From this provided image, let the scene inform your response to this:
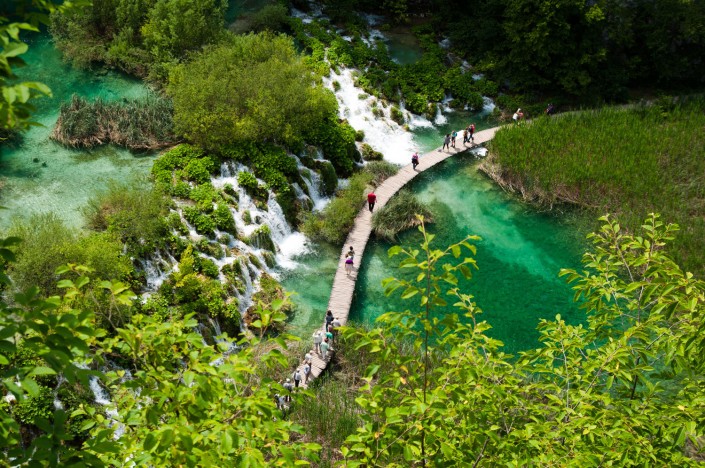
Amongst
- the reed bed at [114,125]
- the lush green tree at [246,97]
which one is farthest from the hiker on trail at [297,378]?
the reed bed at [114,125]

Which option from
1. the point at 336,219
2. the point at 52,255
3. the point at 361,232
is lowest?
the point at 361,232

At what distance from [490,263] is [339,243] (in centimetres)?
554

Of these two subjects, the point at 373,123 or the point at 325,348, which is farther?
the point at 373,123

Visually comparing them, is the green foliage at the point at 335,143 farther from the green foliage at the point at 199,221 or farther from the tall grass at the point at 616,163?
the green foliage at the point at 199,221

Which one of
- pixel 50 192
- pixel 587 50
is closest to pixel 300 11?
pixel 587 50

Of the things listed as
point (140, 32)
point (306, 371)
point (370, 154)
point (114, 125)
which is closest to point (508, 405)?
point (306, 371)

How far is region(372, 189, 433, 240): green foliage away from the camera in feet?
76.0

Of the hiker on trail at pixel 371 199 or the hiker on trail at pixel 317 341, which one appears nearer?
the hiker on trail at pixel 317 341

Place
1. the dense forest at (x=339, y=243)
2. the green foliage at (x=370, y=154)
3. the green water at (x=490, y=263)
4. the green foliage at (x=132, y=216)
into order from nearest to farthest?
the dense forest at (x=339, y=243), the green foliage at (x=132, y=216), the green water at (x=490, y=263), the green foliage at (x=370, y=154)

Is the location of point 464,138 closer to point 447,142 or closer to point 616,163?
point 447,142

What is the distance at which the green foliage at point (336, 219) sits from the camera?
75.0 feet

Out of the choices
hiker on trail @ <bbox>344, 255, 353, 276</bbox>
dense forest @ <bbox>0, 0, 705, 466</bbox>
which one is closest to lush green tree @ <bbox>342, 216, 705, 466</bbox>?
dense forest @ <bbox>0, 0, 705, 466</bbox>

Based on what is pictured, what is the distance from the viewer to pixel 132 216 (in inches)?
736

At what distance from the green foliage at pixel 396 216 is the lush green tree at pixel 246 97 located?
14.5ft
